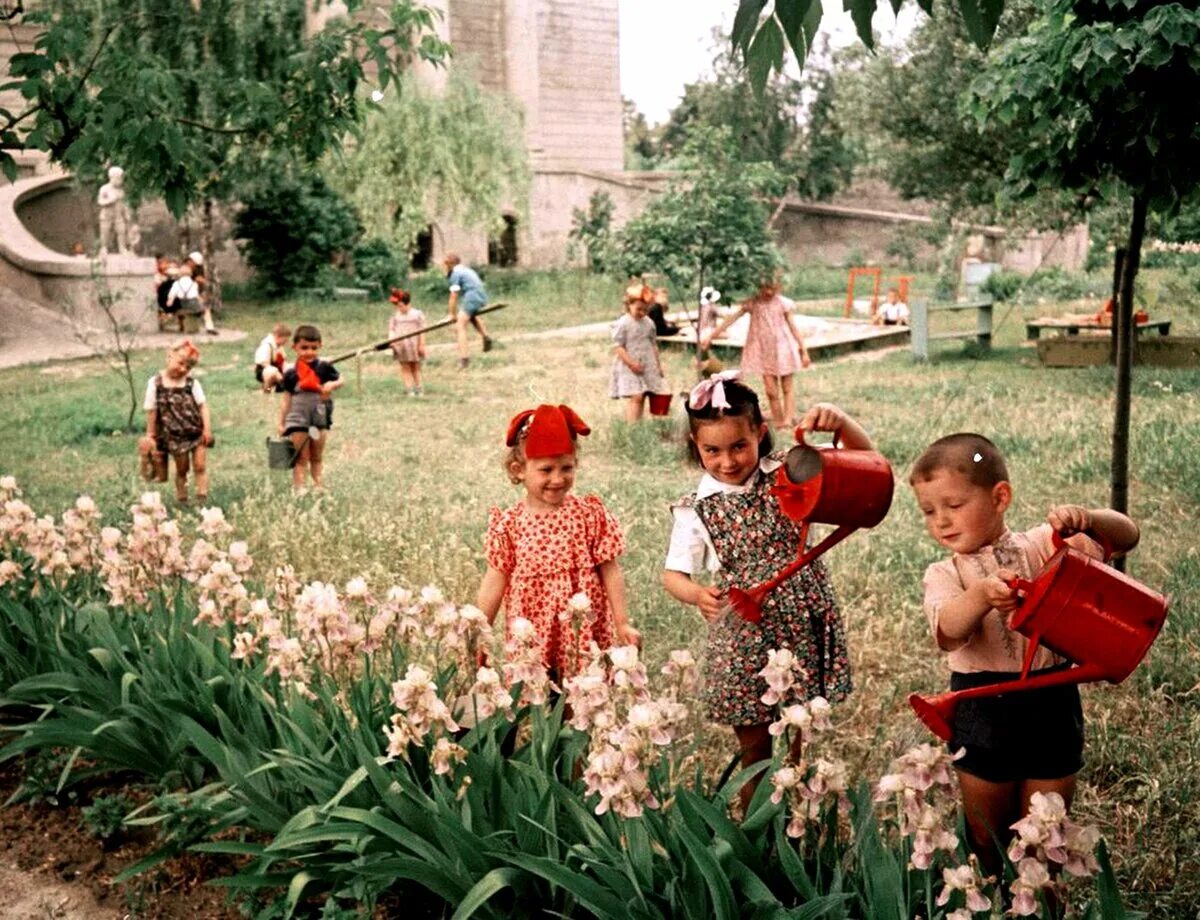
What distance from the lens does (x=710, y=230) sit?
604 inches

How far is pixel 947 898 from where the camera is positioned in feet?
7.64

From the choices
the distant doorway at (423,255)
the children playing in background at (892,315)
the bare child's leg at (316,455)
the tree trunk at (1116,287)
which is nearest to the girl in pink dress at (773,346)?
the tree trunk at (1116,287)

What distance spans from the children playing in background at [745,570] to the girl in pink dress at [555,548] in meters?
0.40

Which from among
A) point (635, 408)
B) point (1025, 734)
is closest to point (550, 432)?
point (1025, 734)

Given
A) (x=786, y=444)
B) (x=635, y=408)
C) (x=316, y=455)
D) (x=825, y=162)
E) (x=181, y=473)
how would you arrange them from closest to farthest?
(x=181, y=473) < (x=316, y=455) < (x=786, y=444) < (x=635, y=408) < (x=825, y=162)

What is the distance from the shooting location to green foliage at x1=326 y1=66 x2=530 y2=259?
2902 cm

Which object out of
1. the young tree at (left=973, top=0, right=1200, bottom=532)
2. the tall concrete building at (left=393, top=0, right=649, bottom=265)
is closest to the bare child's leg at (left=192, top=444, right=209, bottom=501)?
the young tree at (left=973, top=0, right=1200, bottom=532)

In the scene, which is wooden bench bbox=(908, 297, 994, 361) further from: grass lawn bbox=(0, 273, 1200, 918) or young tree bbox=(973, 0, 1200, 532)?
young tree bbox=(973, 0, 1200, 532)

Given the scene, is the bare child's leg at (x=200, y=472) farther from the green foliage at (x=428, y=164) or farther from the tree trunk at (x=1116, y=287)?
the green foliage at (x=428, y=164)

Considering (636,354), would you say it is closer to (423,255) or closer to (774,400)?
(774,400)

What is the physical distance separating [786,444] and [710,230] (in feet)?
15.2

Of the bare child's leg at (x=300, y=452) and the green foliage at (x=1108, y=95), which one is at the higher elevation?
the green foliage at (x=1108, y=95)

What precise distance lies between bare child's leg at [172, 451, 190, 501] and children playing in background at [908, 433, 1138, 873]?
7.16 m

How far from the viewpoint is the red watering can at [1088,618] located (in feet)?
7.93
